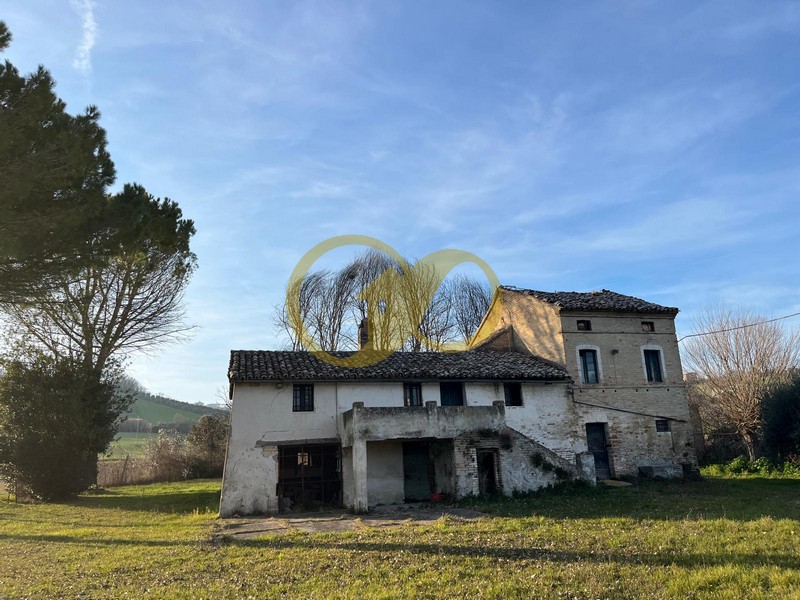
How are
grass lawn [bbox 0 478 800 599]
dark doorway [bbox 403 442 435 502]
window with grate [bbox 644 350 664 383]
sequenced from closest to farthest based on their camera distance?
grass lawn [bbox 0 478 800 599], dark doorway [bbox 403 442 435 502], window with grate [bbox 644 350 664 383]

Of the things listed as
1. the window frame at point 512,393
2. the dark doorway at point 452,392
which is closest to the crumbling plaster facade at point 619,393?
the window frame at point 512,393

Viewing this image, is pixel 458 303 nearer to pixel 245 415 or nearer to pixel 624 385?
pixel 624 385

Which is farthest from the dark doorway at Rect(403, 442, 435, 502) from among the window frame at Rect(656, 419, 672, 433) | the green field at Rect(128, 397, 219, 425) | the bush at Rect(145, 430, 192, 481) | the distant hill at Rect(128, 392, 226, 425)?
the green field at Rect(128, 397, 219, 425)

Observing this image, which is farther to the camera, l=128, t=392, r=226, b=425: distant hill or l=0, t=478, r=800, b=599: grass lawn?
l=128, t=392, r=226, b=425: distant hill

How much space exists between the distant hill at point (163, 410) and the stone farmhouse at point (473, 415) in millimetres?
41849

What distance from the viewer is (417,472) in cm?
1889

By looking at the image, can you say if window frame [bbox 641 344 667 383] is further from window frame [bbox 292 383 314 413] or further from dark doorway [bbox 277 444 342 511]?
window frame [bbox 292 383 314 413]

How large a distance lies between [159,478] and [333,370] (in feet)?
58.9

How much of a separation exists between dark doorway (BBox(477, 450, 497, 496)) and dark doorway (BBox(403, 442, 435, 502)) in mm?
1780

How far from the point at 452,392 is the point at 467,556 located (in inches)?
441

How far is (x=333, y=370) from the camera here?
62.0 ft

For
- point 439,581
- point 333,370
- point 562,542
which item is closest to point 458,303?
point 333,370

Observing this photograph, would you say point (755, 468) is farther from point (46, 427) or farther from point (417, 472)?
point (46, 427)

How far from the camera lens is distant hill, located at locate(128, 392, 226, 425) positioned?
196 feet
